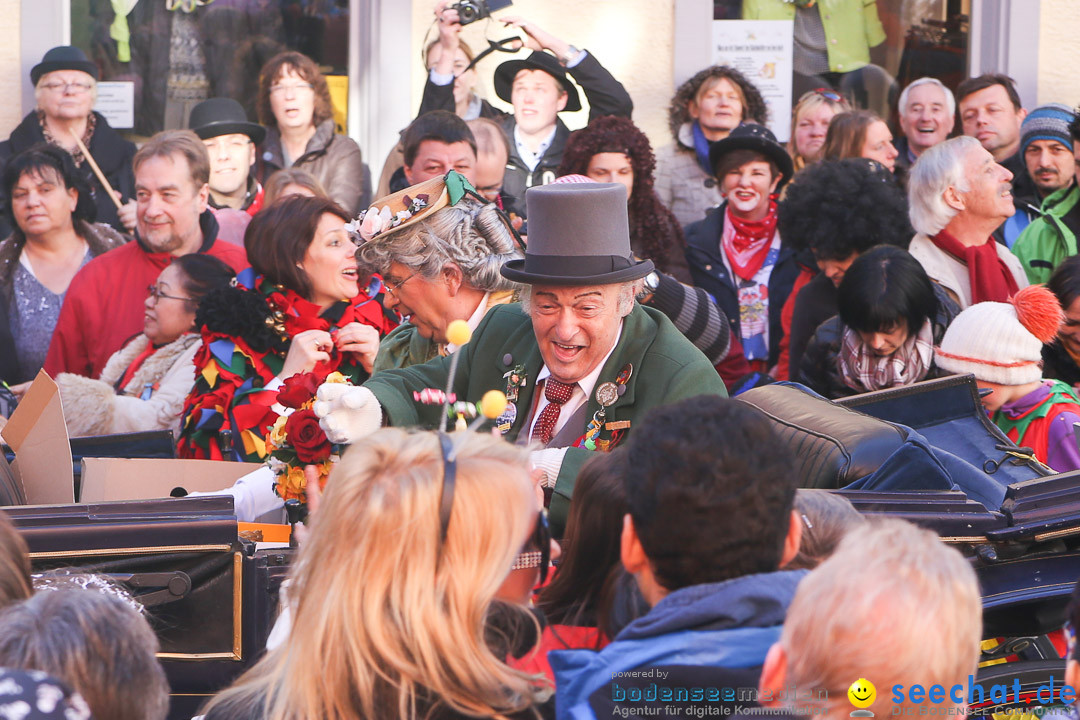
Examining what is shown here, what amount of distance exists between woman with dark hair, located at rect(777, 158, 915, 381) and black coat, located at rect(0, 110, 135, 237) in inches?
134

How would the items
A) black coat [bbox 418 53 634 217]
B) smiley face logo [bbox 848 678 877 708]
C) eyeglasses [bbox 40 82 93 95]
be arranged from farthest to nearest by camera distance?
eyeglasses [bbox 40 82 93 95] < black coat [bbox 418 53 634 217] < smiley face logo [bbox 848 678 877 708]

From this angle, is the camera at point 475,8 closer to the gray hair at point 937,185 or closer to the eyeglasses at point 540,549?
the gray hair at point 937,185

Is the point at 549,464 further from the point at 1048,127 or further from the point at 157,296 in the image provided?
the point at 1048,127

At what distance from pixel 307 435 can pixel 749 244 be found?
3.04 m

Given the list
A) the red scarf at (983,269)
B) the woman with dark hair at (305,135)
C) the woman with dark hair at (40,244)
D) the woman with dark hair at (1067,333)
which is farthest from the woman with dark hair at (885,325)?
the woman with dark hair at (40,244)

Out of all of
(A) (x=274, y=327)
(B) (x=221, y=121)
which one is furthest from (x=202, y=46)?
(A) (x=274, y=327)

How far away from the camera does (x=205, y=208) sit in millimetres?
5531

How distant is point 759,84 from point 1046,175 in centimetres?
199

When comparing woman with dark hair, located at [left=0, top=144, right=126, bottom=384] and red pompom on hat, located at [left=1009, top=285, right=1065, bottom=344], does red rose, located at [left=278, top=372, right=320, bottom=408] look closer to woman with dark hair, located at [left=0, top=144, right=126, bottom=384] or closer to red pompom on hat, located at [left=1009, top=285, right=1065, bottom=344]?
red pompom on hat, located at [left=1009, top=285, right=1065, bottom=344]

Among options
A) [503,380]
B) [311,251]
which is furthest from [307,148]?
[503,380]

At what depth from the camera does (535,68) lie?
615cm

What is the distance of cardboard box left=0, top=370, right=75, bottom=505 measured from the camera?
3209 mm

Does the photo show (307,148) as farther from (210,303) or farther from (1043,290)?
(1043,290)

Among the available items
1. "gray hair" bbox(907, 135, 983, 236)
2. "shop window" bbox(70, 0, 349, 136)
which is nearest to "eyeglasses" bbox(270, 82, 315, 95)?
"shop window" bbox(70, 0, 349, 136)
